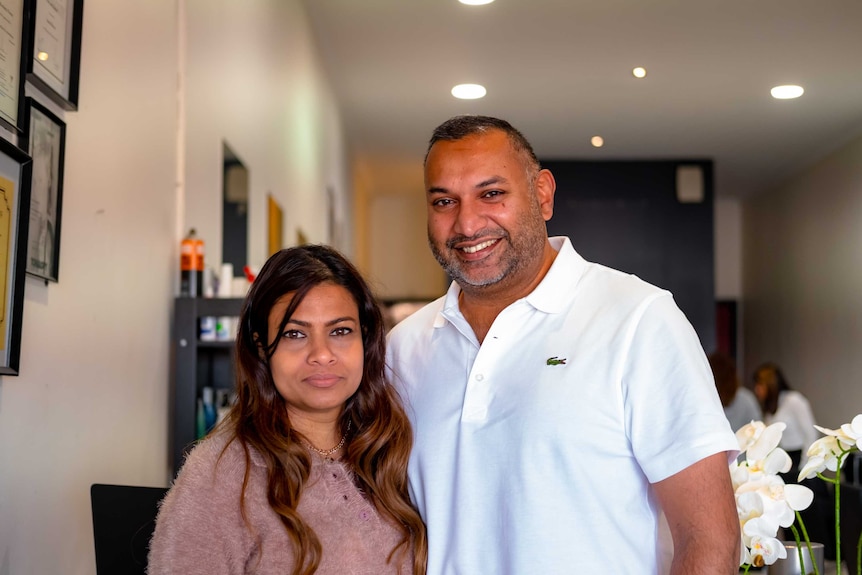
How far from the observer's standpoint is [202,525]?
1543 millimetres

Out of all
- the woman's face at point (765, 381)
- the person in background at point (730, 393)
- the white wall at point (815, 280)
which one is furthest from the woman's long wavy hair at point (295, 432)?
the white wall at point (815, 280)

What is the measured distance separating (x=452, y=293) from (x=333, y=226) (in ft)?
17.0

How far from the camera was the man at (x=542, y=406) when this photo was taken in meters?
1.66

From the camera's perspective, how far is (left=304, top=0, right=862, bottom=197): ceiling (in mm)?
5535

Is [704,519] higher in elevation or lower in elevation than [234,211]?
lower

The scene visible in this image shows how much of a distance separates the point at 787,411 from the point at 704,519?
5792mm

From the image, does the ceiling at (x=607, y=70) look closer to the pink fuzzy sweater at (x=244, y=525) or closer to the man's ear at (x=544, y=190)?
the man's ear at (x=544, y=190)

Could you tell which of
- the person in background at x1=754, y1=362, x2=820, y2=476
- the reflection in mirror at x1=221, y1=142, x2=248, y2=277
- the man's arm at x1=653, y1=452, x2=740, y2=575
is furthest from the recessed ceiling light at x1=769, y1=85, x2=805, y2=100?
the man's arm at x1=653, y1=452, x2=740, y2=575

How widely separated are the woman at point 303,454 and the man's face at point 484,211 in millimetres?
206

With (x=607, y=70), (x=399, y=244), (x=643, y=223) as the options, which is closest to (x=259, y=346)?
(x=607, y=70)

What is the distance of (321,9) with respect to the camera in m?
5.57

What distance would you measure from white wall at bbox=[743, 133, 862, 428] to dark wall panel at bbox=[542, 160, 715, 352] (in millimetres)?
1035

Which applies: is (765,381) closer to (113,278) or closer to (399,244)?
(399,244)

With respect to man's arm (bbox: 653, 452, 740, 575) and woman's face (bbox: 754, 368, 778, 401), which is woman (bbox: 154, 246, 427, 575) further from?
woman's face (bbox: 754, 368, 778, 401)
